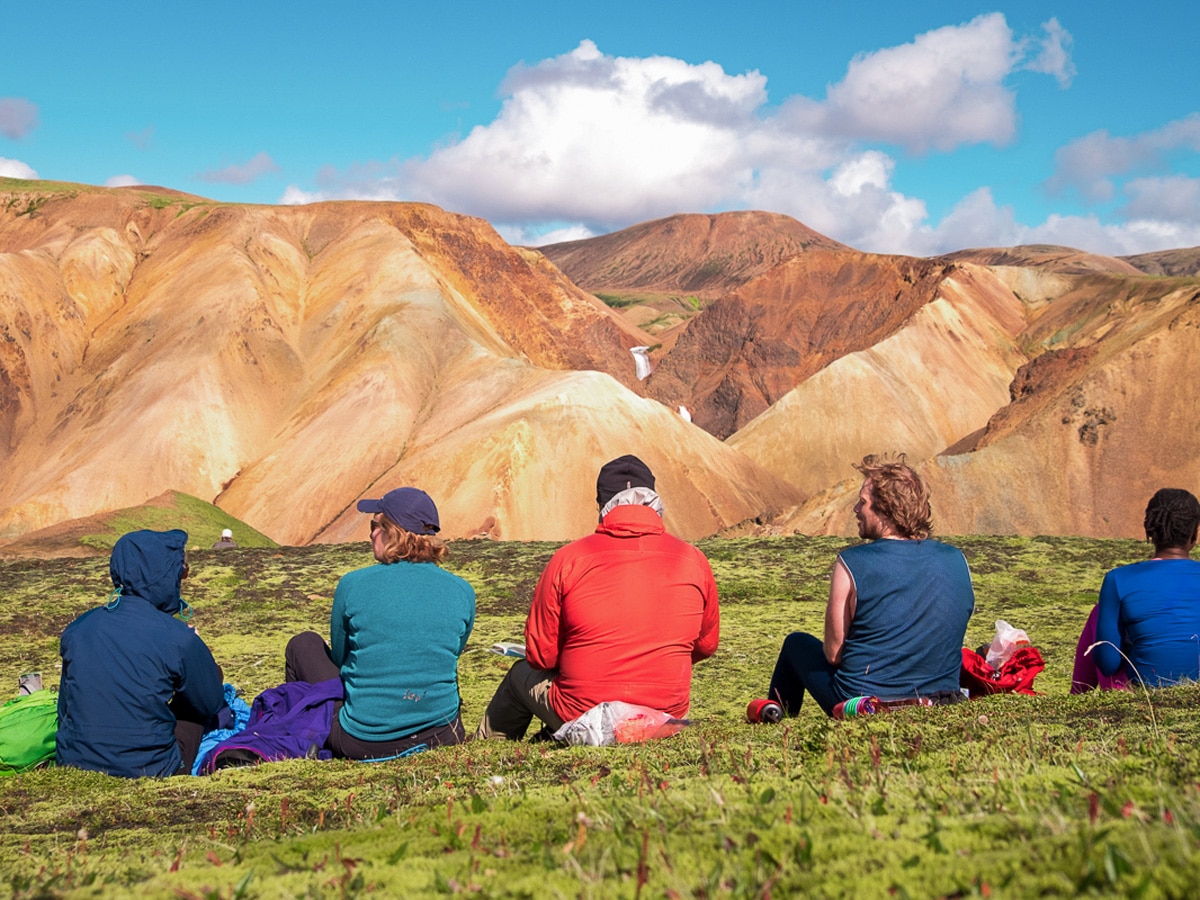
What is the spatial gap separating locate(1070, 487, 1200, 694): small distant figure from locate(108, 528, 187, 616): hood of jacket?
5259 millimetres

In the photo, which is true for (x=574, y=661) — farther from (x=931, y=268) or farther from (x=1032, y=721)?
(x=931, y=268)

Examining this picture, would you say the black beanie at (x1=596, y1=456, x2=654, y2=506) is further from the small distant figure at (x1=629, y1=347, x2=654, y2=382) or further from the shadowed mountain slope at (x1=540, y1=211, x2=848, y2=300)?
the shadowed mountain slope at (x1=540, y1=211, x2=848, y2=300)

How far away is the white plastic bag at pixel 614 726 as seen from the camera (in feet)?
17.4

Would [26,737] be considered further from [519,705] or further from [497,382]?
[497,382]

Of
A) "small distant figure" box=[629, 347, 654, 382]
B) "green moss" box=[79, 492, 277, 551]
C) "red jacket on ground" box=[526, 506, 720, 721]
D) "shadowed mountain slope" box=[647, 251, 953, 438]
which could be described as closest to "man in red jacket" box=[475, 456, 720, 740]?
"red jacket on ground" box=[526, 506, 720, 721]

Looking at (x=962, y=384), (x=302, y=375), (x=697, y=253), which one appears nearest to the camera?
(x=302, y=375)

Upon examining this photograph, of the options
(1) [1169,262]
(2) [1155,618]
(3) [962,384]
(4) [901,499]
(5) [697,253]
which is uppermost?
(5) [697,253]

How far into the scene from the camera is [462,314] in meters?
50.8

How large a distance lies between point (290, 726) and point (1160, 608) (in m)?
5.09

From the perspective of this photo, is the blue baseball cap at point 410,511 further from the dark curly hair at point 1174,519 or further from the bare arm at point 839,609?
the dark curly hair at point 1174,519

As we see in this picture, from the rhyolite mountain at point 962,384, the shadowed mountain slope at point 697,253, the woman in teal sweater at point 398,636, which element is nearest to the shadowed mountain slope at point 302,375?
the rhyolite mountain at point 962,384

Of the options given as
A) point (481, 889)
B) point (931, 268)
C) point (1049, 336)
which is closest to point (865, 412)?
point (1049, 336)

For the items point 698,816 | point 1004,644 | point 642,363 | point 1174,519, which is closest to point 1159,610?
point 1174,519

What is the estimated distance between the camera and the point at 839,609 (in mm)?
5309
